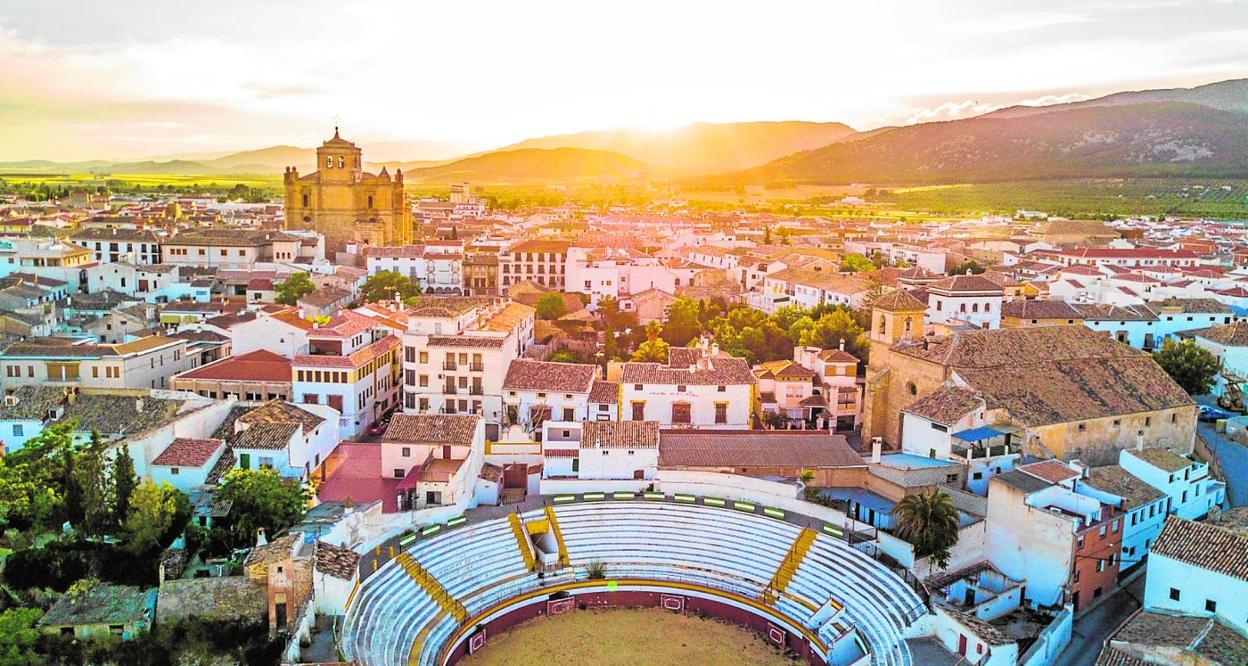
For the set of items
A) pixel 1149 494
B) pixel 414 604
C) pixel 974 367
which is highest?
pixel 974 367

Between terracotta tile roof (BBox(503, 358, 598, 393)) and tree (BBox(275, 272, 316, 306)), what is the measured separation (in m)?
24.9

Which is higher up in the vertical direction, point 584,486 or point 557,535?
point 584,486

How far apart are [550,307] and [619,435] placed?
27.6 meters

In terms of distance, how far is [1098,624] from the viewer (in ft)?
89.0

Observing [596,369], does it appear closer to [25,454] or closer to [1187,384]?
[25,454]

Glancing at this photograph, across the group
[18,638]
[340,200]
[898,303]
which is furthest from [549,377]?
[340,200]

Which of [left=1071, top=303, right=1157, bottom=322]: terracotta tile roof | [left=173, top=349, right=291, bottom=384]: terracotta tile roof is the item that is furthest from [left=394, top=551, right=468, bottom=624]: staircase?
[left=1071, top=303, right=1157, bottom=322]: terracotta tile roof

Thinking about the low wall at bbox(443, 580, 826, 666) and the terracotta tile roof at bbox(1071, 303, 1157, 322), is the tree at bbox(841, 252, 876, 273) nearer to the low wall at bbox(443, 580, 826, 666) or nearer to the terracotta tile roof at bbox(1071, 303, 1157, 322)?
the terracotta tile roof at bbox(1071, 303, 1157, 322)

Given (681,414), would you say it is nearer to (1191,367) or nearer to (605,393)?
(605,393)

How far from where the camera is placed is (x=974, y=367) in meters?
36.2

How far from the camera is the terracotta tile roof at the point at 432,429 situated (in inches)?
1281

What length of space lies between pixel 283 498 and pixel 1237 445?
3743cm

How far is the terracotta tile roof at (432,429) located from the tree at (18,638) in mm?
12296

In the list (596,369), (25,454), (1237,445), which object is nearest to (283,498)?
(25,454)
